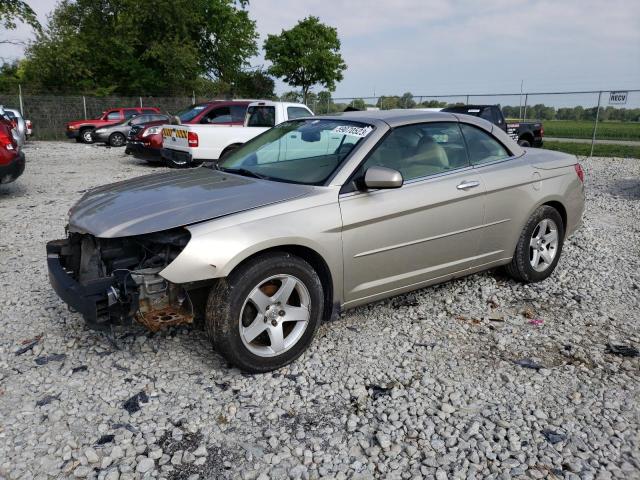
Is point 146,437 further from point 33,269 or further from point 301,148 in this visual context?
point 33,269

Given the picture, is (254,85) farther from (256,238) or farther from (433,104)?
(256,238)

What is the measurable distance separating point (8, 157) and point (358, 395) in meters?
7.62

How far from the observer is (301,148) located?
13.8 ft

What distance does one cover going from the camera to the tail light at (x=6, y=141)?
27.0 feet

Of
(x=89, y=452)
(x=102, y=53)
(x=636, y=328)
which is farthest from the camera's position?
(x=102, y=53)

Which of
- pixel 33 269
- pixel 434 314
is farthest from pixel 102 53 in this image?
pixel 434 314

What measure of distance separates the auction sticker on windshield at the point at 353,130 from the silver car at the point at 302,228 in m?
0.01

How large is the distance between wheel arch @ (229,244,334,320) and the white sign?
60.2 feet

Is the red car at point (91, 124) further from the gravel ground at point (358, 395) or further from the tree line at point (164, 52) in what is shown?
the gravel ground at point (358, 395)

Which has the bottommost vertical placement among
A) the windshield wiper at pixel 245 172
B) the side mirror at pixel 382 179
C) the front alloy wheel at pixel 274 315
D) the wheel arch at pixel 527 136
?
the front alloy wheel at pixel 274 315

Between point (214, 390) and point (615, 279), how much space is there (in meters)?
4.10

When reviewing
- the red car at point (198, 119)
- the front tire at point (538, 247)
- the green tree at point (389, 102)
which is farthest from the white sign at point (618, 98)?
the front tire at point (538, 247)

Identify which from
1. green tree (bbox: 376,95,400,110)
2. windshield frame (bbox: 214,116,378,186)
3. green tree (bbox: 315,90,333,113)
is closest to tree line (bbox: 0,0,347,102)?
green tree (bbox: 315,90,333,113)

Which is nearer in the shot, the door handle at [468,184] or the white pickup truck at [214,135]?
the door handle at [468,184]
